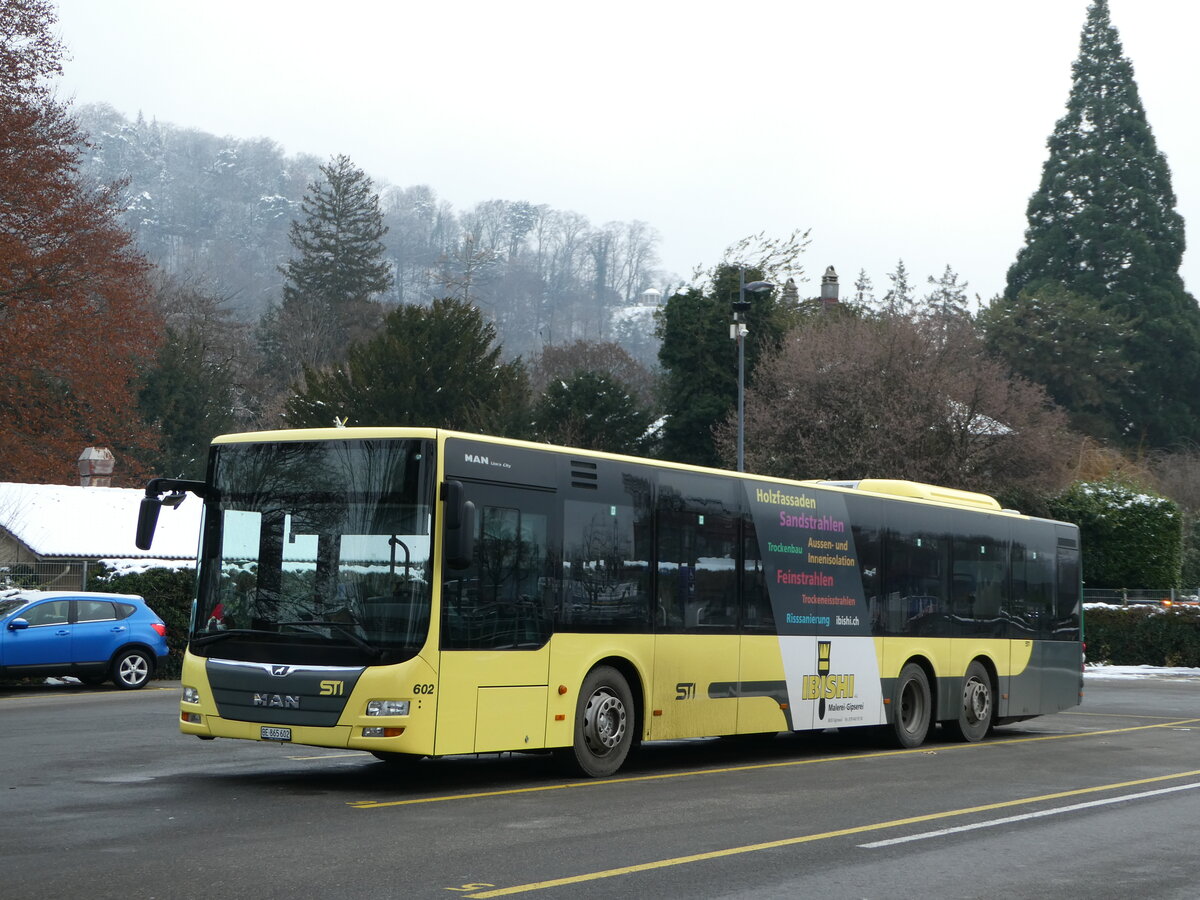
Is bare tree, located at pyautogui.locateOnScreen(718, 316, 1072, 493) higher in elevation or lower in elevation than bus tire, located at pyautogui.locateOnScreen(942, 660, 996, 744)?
higher

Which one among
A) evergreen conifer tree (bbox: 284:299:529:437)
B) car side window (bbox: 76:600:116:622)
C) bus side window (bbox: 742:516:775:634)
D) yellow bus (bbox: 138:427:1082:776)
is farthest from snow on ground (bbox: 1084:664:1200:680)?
evergreen conifer tree (bbox: 284:299:529:437)

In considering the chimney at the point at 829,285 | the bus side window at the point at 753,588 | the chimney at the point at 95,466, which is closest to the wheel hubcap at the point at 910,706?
the bus side window at the point at 753,588

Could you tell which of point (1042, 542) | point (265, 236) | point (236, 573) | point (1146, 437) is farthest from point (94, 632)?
point (265, 236)

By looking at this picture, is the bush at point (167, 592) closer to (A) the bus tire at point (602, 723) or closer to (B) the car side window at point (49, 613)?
(B) the car side window at point (49, 613)

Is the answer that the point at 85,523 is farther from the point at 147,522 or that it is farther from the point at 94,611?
the point at 147,522

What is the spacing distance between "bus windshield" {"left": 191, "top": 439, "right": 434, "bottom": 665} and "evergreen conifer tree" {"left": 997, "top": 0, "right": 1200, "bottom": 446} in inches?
2604

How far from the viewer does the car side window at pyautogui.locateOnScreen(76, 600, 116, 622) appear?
2403 cm

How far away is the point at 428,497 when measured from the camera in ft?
38.2

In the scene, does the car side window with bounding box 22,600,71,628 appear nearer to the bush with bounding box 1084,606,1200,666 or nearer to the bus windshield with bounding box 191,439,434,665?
the bus windshield with bounding box 191,439,434,665

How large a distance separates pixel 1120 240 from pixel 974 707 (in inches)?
2511

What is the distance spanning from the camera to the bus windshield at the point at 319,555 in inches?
453

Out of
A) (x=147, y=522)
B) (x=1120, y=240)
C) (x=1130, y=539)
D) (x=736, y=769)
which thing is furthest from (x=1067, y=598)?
(x=1120, y=240)

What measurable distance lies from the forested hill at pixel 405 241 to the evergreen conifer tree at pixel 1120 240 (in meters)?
40.8

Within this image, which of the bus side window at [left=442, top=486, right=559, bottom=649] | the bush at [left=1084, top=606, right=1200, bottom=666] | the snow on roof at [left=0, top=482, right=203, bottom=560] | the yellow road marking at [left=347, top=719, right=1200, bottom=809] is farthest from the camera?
the bush at [left=1084, top=606, right=1200, bottom=666]
